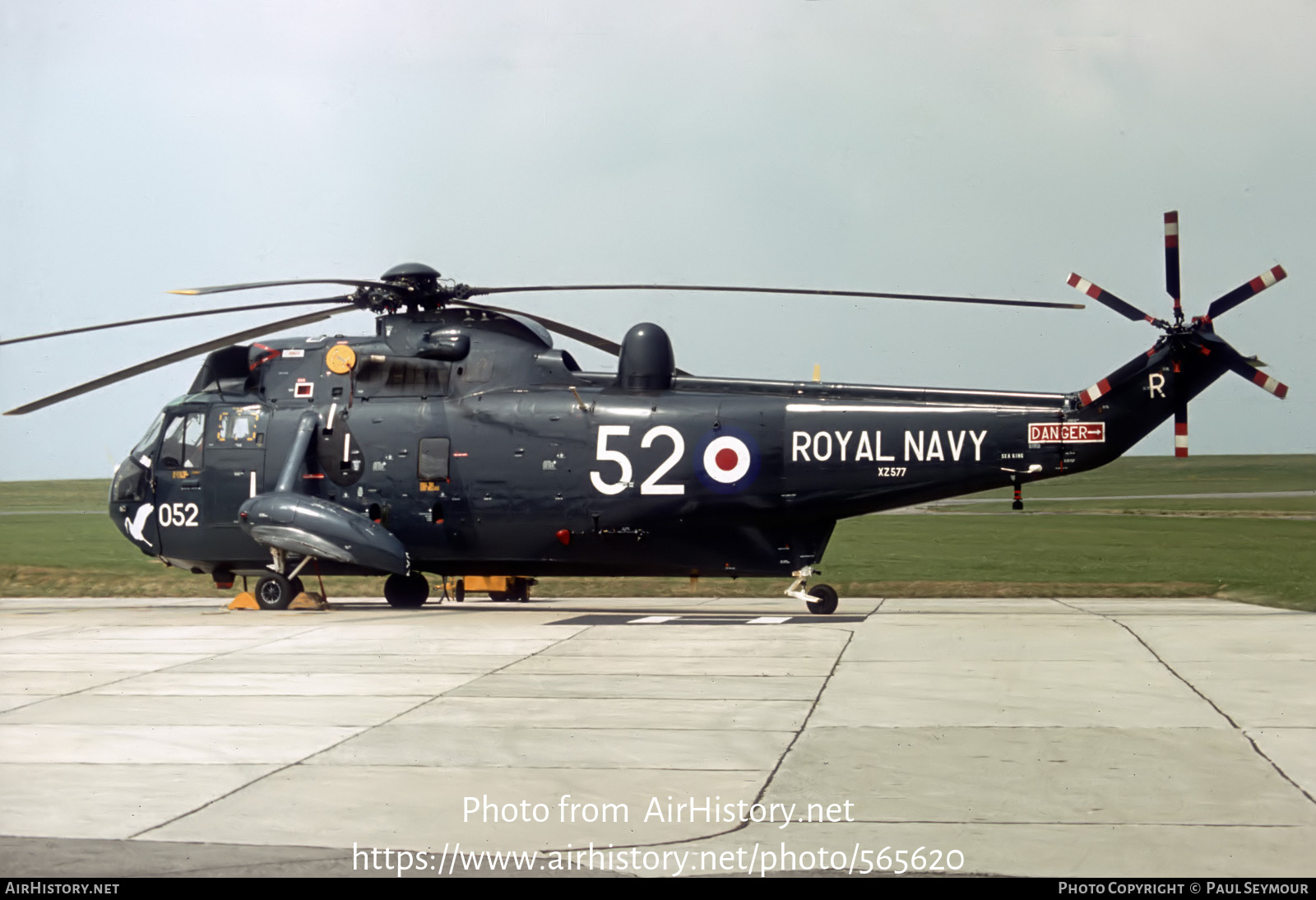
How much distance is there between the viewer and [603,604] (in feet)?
69.7

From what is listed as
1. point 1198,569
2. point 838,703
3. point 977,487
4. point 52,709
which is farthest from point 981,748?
point 1198,569

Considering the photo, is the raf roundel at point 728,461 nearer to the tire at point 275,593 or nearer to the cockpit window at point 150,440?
the tire at point 275,593

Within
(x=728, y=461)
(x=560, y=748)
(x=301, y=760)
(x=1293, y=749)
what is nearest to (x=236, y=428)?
(x=728, y=461)

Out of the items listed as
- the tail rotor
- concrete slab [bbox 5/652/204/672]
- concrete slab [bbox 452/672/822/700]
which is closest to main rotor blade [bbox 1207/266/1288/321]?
the tail rotor

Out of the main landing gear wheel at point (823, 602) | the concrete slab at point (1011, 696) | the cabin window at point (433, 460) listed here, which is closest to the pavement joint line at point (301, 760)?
the concrete slab at point (1011, 696)

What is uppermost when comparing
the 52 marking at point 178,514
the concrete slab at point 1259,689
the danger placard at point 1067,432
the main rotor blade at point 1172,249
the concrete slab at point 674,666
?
the main rotor blade at point 1172,249

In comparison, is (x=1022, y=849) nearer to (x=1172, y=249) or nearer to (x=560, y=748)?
(x=560, y=748)

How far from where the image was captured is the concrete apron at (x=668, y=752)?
5.85 metres

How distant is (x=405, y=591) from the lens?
20.8 m

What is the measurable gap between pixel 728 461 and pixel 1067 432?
14.9 feet

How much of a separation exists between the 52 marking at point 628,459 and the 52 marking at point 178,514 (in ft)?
21.4

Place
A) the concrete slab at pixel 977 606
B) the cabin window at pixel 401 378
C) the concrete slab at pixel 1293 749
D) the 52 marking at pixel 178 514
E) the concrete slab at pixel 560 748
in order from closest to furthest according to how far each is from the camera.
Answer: the concrete slab at pixel 1293 749
the concrete slab at pixel 560 748
the concrete slab at pixel 977 606
the cabin window at pixel 401 378
the 52 marking at pixel 178 514

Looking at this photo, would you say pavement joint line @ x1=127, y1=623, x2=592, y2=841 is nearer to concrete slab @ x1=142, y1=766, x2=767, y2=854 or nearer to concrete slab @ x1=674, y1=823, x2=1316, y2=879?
concrete slab @ x1=142, y1=766, x2=767, y2=854
